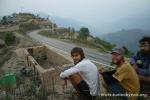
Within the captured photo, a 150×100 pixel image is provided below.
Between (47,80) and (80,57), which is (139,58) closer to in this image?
(80,57)

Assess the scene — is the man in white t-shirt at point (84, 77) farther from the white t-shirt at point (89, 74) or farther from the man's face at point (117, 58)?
the man's face at point (117, 58)

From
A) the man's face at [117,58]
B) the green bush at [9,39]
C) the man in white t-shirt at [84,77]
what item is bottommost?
the green bush at [9,39]

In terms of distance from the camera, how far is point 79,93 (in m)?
6.32

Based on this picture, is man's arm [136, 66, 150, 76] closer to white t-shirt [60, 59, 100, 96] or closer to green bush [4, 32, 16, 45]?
white t-shirt [60, 59, 100, 96]

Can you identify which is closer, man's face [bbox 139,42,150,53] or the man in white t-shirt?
the man in white t-shirt

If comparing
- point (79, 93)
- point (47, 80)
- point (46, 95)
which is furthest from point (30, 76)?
point (79, 93)

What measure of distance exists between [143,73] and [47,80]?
640 centimetres

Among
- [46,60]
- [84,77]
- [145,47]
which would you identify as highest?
[145,47]

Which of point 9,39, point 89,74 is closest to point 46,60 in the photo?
point 9,39

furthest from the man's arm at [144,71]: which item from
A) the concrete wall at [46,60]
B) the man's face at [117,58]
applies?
the concrete wall at [46,60]

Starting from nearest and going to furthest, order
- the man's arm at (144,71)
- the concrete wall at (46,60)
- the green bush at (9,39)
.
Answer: the man's arm at (144,71), the concrete wall at (46,60), the green bush at (9,39)

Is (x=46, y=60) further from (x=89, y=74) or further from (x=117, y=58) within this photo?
(x=117, y=58)

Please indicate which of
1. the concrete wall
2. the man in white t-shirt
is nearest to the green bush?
the concrete wall

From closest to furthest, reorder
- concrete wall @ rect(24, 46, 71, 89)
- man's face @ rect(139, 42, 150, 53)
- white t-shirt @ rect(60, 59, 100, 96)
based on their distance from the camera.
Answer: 1. white t-shirt @ rect(60, 59, 100, 96)
2. man's face @ rect(139, 42, 150, 53)
3. concrete wall @ rect(24, 46, 71, 89)
